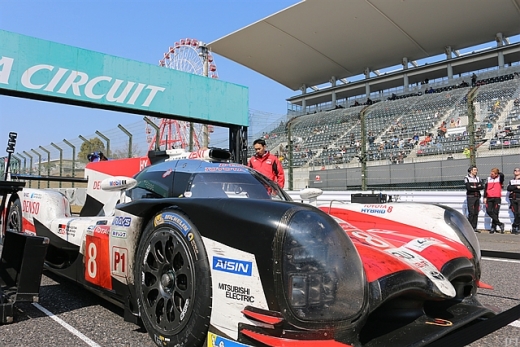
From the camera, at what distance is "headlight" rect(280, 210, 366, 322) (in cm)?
163

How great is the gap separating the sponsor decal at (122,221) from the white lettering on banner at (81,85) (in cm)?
770

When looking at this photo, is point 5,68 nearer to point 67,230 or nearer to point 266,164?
point 266,164

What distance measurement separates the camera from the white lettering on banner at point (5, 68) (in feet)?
27.9

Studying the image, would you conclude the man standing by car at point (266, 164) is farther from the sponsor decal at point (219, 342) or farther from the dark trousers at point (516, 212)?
the dark trousers at point (516, 212)

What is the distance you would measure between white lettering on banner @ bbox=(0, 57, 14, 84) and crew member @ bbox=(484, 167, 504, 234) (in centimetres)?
1014

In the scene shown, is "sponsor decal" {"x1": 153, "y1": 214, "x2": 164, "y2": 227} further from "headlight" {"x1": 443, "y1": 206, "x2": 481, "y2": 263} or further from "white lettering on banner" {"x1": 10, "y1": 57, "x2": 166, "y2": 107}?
"white lettering on banner" {"x1": 10, "y1": 57, "x2": 166, "y2": 107}

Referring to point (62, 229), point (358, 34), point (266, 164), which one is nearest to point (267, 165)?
point (266, 164)

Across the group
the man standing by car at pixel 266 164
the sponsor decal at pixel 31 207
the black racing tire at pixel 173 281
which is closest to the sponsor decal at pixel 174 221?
the black racing tire at pixel 173 281

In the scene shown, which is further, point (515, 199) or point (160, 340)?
point (515, 199)

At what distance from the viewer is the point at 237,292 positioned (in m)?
1.74

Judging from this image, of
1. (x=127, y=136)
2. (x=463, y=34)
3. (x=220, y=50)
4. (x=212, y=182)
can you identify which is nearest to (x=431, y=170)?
(x=127, y=136)

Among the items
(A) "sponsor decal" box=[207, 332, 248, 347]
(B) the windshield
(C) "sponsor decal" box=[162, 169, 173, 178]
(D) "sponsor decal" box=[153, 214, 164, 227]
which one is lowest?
(A) "sponsor decal" box=[207, 332, 248, 347]

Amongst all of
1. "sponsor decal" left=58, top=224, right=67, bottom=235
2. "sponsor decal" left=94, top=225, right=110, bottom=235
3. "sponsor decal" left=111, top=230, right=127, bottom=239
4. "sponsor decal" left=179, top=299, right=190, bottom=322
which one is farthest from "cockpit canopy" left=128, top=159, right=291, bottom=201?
"sponsor decal" left=179, top=299, right=190, bottom=322

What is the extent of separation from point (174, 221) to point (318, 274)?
777 mm
